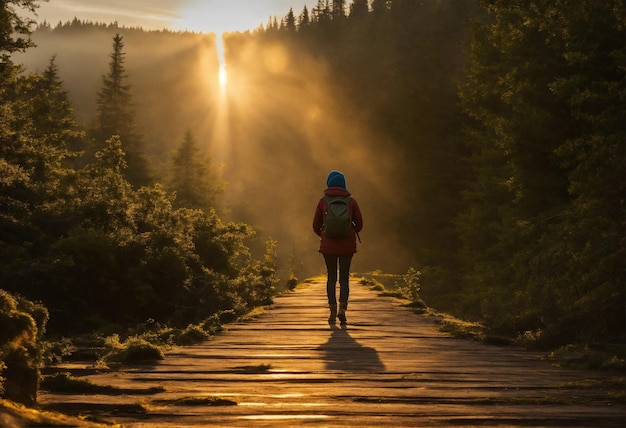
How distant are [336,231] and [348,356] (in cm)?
378

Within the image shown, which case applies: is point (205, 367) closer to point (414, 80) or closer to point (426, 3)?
point (414, 80)

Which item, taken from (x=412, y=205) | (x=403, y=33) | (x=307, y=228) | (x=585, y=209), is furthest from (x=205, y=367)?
(x=403, y=33)

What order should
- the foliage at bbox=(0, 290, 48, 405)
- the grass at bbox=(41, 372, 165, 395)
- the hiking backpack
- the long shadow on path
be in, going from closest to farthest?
the foliage at bbox=(0, 290, 48, 405)
the grass at bbox=(41, 372, 165, 395)
the long shadow on path
the hiking backpack

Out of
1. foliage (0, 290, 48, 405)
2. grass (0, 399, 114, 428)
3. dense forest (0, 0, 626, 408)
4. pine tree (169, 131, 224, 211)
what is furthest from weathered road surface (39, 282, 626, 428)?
pine tree (169, 131, 224, 211)

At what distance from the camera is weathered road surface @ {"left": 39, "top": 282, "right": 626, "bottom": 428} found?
4.68 metres

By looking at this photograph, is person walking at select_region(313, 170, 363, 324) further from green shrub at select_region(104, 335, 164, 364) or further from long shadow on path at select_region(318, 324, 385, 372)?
green shrub at select_region(104, 335, 164, 364)

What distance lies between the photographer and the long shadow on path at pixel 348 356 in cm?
714

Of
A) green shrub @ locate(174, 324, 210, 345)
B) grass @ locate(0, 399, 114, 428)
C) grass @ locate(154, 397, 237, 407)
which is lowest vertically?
green shrub @ locate(174, 324, 210, 345)

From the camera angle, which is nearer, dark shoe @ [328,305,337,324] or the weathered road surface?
the weathered road surface

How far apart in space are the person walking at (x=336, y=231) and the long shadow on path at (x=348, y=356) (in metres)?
1.77

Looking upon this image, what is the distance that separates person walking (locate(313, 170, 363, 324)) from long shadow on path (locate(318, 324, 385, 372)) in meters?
1.77

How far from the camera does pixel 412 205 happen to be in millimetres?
51250

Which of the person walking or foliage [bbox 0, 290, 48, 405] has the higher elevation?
the person walking

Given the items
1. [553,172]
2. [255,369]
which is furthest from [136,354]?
[553,172]
